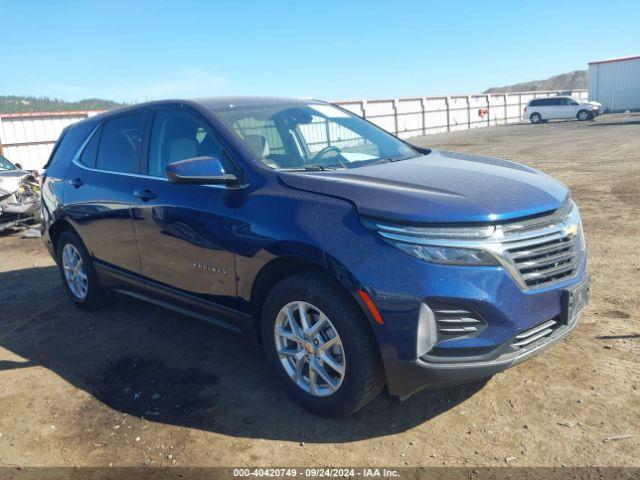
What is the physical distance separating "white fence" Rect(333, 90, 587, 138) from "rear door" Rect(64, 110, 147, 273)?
2871cm

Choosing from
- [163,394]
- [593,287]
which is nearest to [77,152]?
[163,394]

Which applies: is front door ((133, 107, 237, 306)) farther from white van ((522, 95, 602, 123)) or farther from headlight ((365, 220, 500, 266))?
white van ((522, 95, 602, 123))

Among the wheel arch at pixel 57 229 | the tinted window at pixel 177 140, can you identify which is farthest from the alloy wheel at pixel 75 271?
the tinted window at pixel 177 140

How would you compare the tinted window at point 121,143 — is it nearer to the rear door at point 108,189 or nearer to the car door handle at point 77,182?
the rear door at point 108,189

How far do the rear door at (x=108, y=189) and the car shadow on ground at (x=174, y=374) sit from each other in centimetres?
67

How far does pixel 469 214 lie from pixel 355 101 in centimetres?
3263

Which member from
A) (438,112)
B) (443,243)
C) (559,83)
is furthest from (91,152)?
(559,83)

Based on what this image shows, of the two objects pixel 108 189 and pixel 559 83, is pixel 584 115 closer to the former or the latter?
pixel 108 189

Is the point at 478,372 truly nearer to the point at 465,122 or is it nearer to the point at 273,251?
the point at 273,251

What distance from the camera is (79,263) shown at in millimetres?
5273

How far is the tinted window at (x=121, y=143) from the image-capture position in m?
4.44

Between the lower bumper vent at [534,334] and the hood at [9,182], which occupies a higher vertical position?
the hood at [9,182]

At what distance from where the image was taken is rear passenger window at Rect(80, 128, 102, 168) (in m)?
4.96

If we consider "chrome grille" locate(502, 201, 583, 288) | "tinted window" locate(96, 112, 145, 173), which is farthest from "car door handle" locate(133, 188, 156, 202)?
"chrome grille" locate(502, 201, 583, 288)
